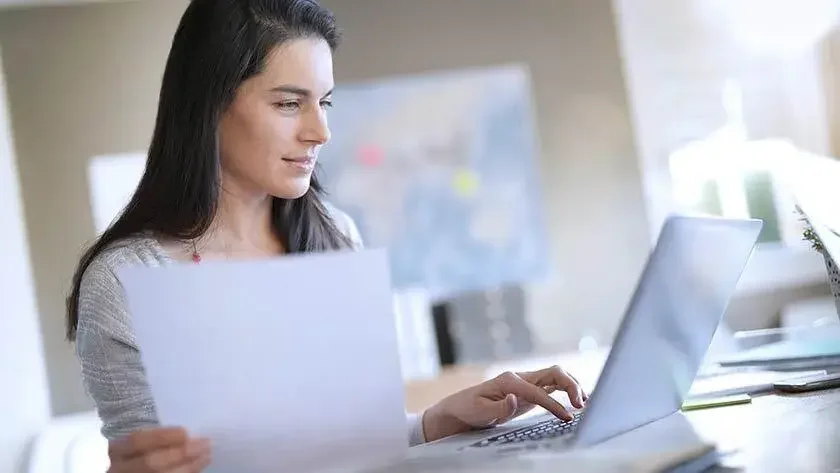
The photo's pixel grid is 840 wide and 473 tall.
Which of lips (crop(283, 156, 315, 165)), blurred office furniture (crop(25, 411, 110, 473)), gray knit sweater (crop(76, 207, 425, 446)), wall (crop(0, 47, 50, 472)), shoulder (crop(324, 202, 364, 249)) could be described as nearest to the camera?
gray knit sweater (crop(76, 207, 425, 446))

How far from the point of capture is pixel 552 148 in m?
3.67

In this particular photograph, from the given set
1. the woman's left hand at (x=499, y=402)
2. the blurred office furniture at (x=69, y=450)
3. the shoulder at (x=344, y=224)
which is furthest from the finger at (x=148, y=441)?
the blurred office furniture at (x=69, y=450)

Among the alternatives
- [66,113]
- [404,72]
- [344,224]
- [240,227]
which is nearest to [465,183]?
[404,72]

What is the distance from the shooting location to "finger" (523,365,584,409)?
1235mm

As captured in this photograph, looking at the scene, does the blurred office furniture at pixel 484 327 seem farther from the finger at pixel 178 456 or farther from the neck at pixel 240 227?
the finger at pixel 178 456

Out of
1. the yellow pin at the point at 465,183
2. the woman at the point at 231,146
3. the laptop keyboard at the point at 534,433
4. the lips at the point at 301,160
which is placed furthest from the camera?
the yellow pin at the point at 465,183

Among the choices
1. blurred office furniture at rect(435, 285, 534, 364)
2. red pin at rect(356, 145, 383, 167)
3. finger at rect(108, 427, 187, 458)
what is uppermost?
red pin at rect(356, 145, 383, 167)

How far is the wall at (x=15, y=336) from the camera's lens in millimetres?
2850

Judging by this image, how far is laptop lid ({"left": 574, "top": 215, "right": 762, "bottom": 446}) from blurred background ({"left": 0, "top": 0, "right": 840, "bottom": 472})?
2330mm

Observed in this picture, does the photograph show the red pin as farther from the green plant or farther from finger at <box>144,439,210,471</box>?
finger at <box>144,439,210,471</box>

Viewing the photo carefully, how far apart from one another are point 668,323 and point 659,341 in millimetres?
22

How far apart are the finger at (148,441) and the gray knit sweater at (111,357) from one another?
0.21 metres

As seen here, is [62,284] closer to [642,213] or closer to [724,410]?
[642,213]

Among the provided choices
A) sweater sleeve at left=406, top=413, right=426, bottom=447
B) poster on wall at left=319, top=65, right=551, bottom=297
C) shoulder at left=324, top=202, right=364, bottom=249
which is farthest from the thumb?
poster on wall at left=319, top=65, right=551, bottom=297
